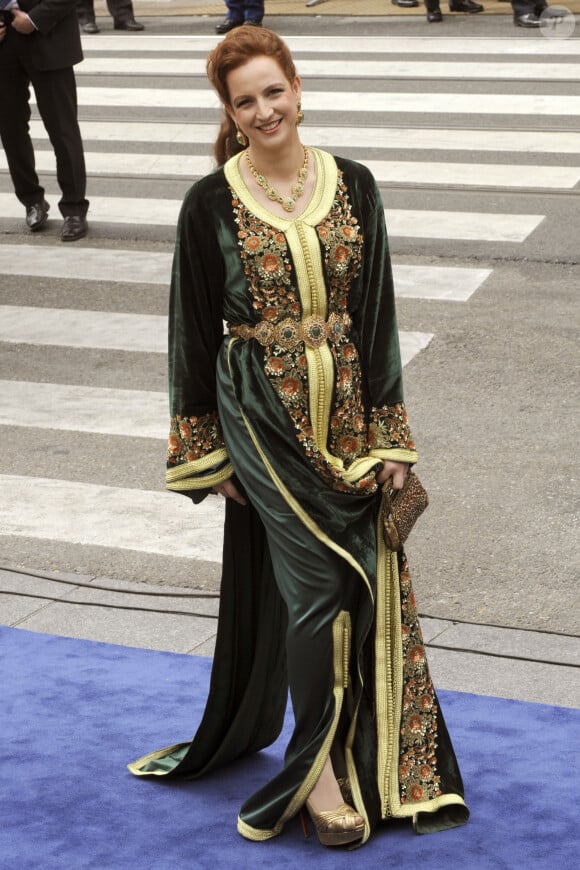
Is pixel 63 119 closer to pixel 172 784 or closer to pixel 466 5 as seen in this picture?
pixel 172 784

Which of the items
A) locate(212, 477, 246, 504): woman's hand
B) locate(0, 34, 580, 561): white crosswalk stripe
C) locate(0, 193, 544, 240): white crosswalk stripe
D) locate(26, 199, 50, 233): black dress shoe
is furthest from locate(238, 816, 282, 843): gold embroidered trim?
locate(26, 199, 50, 233): black dress shoe

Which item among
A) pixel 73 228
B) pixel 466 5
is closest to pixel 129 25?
pixel 466 5

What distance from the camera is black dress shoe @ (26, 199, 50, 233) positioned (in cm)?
1105

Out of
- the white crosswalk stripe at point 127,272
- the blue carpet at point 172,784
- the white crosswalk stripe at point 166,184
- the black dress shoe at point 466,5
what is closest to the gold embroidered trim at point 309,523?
the blue carpet at point 172,784

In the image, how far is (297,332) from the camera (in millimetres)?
3729

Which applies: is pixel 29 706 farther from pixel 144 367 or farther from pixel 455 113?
pixel 455 113

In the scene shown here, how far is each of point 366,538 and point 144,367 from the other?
4.44 m

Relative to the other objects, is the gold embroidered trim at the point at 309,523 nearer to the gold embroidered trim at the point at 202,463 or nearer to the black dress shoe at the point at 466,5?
the gold embroidered trim at the point at 202,463

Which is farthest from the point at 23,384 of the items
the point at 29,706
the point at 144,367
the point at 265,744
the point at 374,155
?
the point at 374,155

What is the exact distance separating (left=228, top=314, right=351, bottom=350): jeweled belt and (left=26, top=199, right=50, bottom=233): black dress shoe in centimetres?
759

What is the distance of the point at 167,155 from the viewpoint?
12.8m

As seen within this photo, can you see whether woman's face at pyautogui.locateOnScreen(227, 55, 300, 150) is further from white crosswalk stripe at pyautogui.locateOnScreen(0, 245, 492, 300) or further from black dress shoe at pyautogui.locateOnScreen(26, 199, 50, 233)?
black dress shoe at pyautogui.locateOnScreen(26, 199, 50, 233)

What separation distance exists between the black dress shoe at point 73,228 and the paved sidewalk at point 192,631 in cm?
531

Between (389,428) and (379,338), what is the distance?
226 mm
